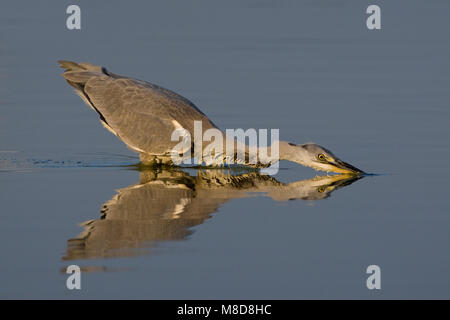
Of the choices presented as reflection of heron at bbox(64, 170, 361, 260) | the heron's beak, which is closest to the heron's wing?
reflection of heron at bbox(64, 170, 361, 260)

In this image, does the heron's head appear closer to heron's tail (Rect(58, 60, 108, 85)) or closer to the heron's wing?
the heron's wing

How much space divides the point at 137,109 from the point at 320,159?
132 inches

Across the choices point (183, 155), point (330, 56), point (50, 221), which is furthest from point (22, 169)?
point (330, 56)

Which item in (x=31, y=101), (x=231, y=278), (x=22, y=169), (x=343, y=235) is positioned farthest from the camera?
(x=31, y=101)

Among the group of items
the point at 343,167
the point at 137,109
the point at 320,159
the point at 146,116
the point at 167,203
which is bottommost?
the point at 167,203

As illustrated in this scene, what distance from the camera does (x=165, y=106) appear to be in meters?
16.8

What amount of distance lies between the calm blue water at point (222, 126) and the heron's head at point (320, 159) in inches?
10.6

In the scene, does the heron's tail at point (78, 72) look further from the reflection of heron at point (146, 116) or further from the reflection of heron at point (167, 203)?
the reflection of heron at point (167, 203)

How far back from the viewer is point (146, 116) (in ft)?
55.0

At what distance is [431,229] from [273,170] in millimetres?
4702

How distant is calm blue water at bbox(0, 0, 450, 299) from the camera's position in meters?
10.6

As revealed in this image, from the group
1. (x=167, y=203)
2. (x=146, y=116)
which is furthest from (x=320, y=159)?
(x=167, y=203)

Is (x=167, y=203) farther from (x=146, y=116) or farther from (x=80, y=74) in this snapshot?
(x=80, y=74)

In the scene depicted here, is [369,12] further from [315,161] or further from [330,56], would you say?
[315,161]
